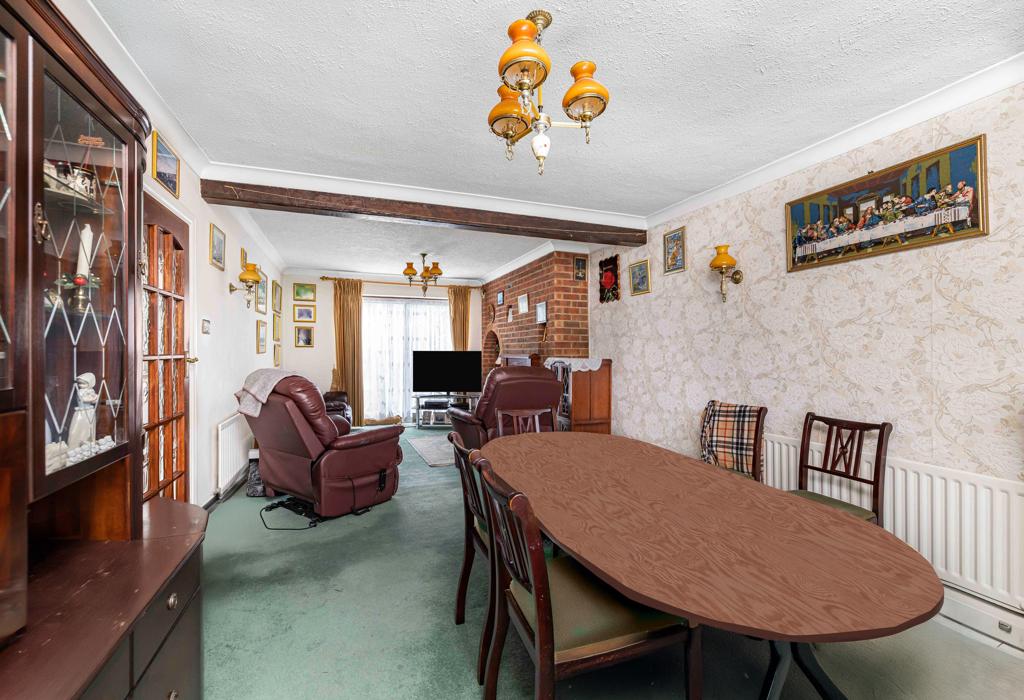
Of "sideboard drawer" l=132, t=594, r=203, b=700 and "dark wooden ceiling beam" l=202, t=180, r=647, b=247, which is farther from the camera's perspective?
"dark wooden ceiling beam" l=202, t=180, r=647, b=247

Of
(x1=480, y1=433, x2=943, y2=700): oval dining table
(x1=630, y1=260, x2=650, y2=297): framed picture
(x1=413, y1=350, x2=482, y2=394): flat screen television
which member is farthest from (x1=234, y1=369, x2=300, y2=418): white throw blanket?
(x1=413, y1=350, x2=482, y2=394): flat screen television

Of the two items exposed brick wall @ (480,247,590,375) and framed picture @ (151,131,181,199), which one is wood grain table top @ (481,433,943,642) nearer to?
framed picture @ (151,131,181,199)

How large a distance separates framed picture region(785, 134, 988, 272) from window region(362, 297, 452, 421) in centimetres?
574

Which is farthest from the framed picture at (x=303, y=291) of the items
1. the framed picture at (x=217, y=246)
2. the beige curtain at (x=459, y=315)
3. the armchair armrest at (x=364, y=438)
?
the armchair armrest at (x=364, y=438)

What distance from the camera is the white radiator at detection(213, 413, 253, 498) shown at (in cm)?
340

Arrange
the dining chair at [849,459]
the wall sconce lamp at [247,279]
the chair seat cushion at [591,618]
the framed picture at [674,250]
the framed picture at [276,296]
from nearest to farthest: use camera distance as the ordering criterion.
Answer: the chair seat cushion at [591,618] → the dining chair at [849,459] → the framed picture at [674,250] → the wall sconce lamp at [247,279] → the framed picture at [276,296]

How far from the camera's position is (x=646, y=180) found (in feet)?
10.6

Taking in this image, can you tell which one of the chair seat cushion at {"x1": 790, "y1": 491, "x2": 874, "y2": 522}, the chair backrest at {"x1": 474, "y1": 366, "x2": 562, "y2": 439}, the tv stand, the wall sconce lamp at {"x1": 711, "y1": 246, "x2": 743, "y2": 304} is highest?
the wall sconce lamp at {"x1": 711, "y1": 246, "x2": 743, "y2": 304}

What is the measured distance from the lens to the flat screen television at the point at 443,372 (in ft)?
23.3

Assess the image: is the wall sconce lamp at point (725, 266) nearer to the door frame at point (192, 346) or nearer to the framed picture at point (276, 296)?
the door frame at point (192, 346)

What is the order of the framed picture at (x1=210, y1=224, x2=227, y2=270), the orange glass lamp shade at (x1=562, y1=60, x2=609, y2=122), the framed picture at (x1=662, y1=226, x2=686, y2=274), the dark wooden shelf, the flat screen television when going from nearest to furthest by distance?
the dark wooden shelf → the orange glass lamp shade at (x1=562, y1=60, x2=609, y2=122) → the framed picture at (x1=210, y1=224, x2=227, y2=270) → the framed picture at (x1=662, y1=226, x2=686, y2=274) → the flat screen television

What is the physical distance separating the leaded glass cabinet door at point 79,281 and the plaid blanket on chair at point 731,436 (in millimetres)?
2859

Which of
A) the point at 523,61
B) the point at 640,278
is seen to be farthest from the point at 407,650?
the point at 640,278

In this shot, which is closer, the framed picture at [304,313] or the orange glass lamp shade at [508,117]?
the orange glass lamp shade at [508,117]
